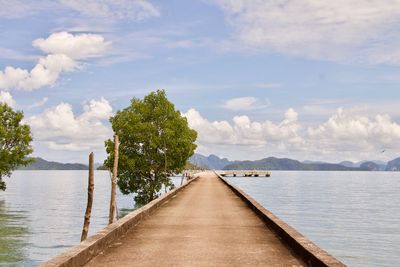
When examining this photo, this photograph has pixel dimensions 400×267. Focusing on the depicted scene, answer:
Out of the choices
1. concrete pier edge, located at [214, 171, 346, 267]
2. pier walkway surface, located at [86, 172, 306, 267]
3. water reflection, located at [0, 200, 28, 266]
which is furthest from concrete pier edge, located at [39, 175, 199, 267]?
water reflection, located at [0, 200, 28, 266]

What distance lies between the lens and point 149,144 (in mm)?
56406

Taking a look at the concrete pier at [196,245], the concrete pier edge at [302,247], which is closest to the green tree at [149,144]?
the concrete pier at [196,245]

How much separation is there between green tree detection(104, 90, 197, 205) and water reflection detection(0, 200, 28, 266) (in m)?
12.3

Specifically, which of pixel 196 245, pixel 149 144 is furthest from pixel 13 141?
pixel 196 245

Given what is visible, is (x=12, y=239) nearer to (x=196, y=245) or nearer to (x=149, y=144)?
(x=149, y=144)

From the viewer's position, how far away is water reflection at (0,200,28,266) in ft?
103

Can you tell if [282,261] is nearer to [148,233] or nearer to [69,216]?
[148,233]

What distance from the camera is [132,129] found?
55219mm

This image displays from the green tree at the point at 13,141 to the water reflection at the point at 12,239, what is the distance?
6522mm

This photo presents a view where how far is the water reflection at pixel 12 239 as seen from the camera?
31.4m

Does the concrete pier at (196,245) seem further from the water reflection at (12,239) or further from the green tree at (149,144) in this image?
the green tree at (149,144)

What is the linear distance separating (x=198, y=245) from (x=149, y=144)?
43632mm

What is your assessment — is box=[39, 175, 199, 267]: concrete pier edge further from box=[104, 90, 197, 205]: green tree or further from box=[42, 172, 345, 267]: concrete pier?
box=[104, 90, 197, 205]: green tree

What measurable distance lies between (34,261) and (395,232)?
106 ft
